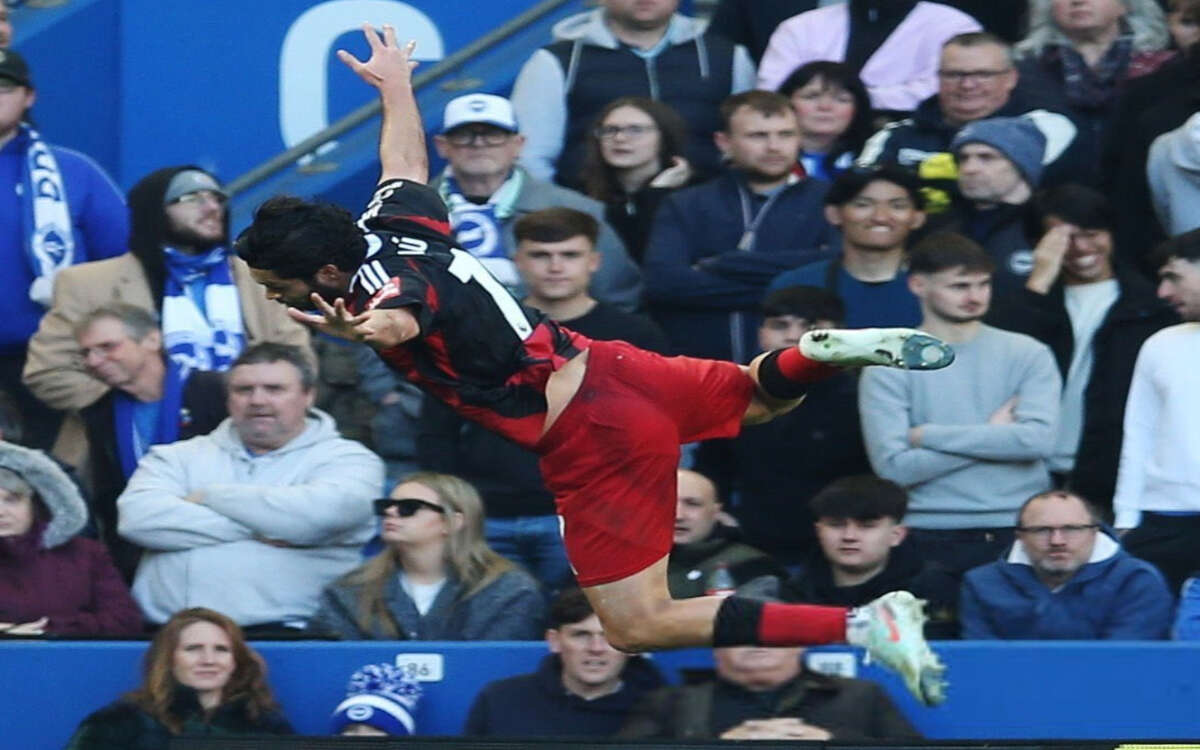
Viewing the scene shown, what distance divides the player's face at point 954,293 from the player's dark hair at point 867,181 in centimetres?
44

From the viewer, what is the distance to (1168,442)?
26.1 feet

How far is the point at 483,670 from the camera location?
7.28m

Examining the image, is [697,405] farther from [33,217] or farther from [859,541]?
[33,217]

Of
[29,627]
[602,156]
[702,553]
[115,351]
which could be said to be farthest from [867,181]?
[29,627]

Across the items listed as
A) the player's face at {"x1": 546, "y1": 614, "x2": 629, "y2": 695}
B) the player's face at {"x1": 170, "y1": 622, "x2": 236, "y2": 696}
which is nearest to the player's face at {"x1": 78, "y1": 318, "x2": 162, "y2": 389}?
the player's face at {"x1": 170, "y1": 622, "x2": 236, "y2": 696}

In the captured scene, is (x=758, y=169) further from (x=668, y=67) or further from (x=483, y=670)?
(x=483, y=670)

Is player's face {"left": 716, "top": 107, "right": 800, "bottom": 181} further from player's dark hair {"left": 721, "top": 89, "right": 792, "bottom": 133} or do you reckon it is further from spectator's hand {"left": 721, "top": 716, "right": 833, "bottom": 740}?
spectator's hand {"left": 721, "top": 716, "right": 833, "bottom": 740}

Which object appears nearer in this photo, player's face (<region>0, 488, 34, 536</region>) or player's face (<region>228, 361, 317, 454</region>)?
player's face (<region>0, 488, 34, 536</region>)

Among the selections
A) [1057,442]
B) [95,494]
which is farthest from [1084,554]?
[95,494]

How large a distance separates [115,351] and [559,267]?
151cm

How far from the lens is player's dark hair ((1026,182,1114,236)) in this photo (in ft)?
28.1

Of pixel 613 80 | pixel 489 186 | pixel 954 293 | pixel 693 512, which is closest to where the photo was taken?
pixel 693 512

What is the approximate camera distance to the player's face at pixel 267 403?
314 inches

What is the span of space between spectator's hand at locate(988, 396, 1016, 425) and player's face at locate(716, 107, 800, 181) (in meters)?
1.26
